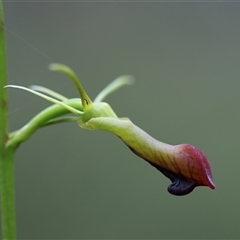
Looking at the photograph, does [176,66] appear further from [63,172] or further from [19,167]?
[19,167]

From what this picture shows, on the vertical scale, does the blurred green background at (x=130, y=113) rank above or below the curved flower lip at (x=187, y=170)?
above

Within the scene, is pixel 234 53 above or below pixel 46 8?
below

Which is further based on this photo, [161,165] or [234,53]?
[234,53]

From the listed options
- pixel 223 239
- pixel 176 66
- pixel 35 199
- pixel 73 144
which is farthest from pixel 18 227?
pixel 176 66

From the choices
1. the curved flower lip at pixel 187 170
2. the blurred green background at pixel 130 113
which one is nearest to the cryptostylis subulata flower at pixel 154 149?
the curved flower lip at pixel 187 170

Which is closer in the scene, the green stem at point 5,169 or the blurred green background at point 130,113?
the green stem at point 5,169

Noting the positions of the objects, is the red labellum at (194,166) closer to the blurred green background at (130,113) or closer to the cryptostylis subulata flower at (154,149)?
the cryptostylis subulata flower at (154,149)

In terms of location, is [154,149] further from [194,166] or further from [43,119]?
[43,119]

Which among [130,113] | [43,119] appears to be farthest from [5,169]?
[130,113]

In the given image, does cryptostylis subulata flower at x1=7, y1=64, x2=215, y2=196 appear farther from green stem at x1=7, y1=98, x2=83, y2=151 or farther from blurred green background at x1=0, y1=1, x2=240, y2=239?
blurred green background at x1=0, y1=1, x2=240, y2=239
